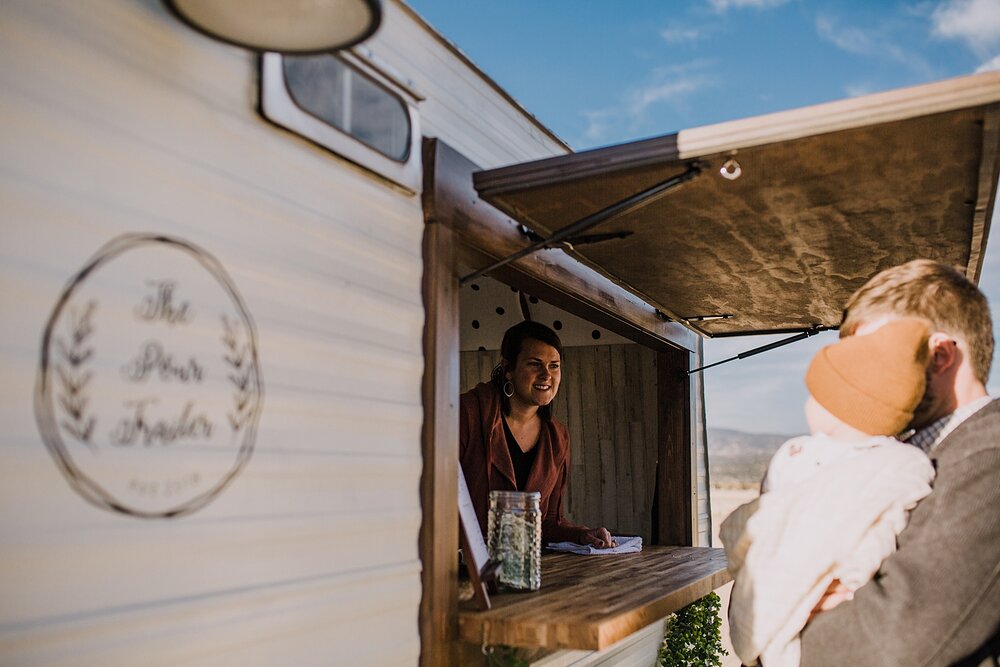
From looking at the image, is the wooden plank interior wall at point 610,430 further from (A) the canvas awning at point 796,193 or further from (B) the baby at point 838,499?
(B) the baby at point 838,499

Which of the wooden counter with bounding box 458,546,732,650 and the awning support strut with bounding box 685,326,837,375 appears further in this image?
the awning support strut with bounding box 685,326,837,375

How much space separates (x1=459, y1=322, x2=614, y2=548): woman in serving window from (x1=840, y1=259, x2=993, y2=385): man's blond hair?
2.27 meters

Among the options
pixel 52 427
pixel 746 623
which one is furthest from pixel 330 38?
pixel 746 623

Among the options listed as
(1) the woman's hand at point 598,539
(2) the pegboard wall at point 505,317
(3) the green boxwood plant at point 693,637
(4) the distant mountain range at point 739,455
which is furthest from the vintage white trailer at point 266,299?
(4) the distant mountain range at point 739,455

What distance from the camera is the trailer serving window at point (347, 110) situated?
6.69 ft

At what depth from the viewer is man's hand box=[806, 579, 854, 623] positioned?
1.90 meters

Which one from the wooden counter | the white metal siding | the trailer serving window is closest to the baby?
the wooden counter

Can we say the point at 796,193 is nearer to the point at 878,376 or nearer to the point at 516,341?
the point at 878,376

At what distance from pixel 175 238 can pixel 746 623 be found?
5.03 feet

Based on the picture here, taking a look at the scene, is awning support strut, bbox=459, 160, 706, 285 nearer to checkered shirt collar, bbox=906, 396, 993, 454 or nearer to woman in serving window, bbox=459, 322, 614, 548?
checkered shirt collar, bbox=906, 396, 993, 454

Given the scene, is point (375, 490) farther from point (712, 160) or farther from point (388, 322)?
point (712, 160)

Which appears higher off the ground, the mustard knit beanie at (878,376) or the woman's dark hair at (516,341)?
the woman's dark hair at (516,341)

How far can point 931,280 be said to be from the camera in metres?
1.93

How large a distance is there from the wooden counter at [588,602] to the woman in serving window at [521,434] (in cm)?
38
